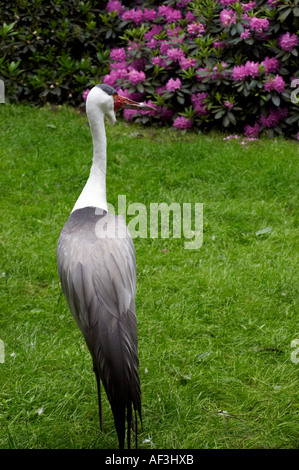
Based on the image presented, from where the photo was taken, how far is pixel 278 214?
17.1 feet

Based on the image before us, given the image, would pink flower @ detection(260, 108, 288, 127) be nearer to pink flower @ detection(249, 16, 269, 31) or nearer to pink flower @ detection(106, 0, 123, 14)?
pink flower @ detection(249, 16, 269, 31)

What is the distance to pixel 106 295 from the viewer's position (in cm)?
259

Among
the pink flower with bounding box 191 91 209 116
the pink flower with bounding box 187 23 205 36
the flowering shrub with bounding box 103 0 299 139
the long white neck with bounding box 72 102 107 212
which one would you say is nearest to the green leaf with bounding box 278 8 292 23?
the flowering shrub with bounding box 103 0 299 139

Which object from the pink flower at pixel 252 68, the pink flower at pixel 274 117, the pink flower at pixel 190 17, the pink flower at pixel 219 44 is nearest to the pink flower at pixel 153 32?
the pink flower at pixel 190 17

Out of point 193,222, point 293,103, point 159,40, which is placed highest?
point 159,40

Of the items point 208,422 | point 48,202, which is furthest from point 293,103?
point 208,422

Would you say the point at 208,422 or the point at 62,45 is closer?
the point at 208,422

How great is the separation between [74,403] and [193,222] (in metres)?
2.41

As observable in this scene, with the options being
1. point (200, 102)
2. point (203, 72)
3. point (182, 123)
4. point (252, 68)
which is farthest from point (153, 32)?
point (252, 68)

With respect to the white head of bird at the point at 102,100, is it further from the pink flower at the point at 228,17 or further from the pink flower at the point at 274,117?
the pink flower at the point at 228,17

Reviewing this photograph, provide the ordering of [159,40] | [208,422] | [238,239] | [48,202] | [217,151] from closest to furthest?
[208,422], [238,239], [48,202], [217,151], [159,40]

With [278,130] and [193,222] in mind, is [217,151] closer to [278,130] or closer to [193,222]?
[278,130]

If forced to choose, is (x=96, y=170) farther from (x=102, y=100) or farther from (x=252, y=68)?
(x=252, y=68)

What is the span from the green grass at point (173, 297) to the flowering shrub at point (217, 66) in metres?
0.38
